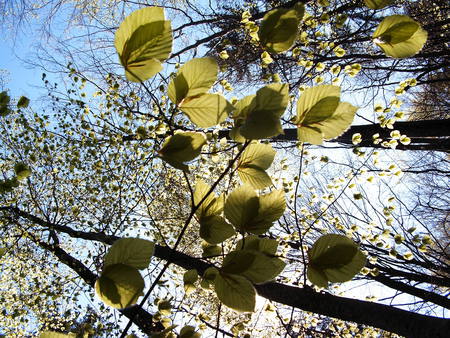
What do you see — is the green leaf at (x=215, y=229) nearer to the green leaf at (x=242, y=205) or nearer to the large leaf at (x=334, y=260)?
the green leaf at (x=242, y=205)

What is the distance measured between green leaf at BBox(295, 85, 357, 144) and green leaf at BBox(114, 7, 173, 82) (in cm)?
24

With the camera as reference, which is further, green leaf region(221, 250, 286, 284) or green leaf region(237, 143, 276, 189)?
green leaf region(237, 143, 276, 189)

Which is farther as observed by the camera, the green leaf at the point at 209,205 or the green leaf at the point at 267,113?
the green leaf at the point at 209,205

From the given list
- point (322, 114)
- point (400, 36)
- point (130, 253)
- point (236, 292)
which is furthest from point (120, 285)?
point (400, 36)

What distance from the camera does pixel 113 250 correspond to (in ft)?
1.38

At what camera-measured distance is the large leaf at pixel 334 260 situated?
1.55 ft

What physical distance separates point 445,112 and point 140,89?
455cm

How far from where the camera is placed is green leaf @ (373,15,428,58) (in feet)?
1.63

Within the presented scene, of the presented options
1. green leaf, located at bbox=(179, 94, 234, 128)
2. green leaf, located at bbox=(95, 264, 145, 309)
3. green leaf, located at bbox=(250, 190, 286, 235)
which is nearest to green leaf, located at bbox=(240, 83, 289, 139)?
green leaf, located at bbox=(179, 94, 234, 128)

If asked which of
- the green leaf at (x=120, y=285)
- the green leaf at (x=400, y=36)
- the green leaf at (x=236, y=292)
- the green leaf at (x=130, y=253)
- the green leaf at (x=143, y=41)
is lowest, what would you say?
the green leaf at (x=120, y=285)

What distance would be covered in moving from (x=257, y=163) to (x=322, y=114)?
0.56 ft

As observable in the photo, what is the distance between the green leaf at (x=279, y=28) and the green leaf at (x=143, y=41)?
0.17m

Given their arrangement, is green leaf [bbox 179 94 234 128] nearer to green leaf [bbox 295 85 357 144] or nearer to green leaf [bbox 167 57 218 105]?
green leaf [bbox 167 57 218 105]

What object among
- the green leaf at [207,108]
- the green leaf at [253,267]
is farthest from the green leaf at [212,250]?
the green leaf at [207,108]
